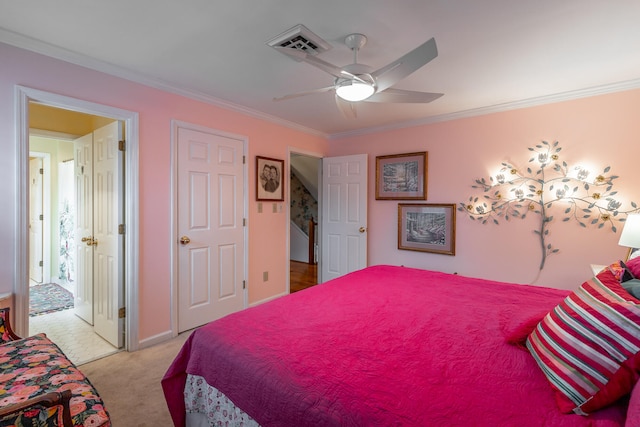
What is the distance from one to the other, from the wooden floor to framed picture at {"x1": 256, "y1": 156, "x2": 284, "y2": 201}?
1511 mm

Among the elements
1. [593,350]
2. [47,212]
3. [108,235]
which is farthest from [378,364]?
[47,212]

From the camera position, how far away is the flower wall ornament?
9.02 ft

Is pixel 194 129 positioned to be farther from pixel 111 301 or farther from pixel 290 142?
pixel 111 301

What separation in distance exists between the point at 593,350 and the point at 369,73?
5.31 feet

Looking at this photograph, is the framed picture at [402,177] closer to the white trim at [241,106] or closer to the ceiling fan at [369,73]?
the white trim at [241,106]

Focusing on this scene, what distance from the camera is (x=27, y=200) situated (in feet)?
6.71

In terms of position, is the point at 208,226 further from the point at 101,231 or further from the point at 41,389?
the point at 41,389

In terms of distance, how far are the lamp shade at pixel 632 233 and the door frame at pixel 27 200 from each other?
3903mm

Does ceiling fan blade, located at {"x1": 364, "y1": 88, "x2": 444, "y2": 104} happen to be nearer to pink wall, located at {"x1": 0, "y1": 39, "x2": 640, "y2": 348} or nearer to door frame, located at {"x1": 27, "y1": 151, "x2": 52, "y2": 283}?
pink wall, located at {"x1": 0, "y1": 39, "x2": 640, "y2": 348}

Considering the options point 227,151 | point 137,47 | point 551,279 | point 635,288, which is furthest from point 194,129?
point 551,279

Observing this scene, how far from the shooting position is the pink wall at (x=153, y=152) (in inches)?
77.7

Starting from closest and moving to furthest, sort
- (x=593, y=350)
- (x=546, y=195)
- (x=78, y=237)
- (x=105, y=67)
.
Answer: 1. (x=593, y=350)
2. (x=105, y=67)
3. (x=546, y=195)
4. (x=78, y=237)

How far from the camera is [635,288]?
1081 millimetres

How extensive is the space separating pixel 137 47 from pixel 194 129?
3.10 ft
